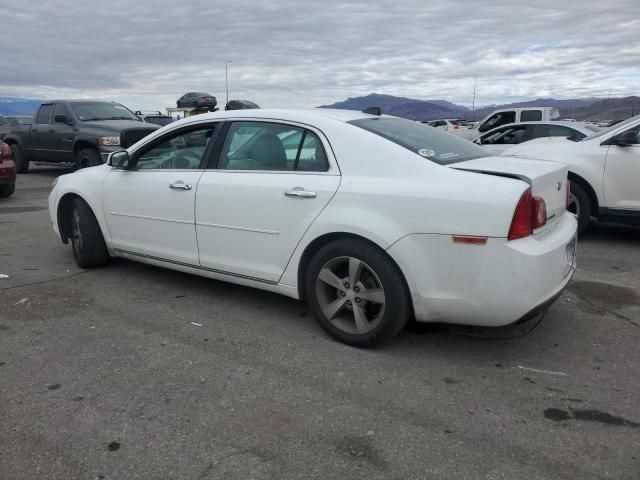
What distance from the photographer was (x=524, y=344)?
371cm

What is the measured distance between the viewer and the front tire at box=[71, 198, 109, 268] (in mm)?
5188

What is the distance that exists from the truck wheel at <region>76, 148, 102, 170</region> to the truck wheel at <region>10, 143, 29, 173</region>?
314 centimetres

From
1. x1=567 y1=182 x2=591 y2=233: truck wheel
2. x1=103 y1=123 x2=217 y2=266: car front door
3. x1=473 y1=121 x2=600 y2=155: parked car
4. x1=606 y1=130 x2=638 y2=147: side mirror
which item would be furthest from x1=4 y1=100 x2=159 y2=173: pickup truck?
x1=606 y1=130 x2=638 y2=147: side mirror

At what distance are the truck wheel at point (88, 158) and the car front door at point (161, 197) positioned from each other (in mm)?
7197

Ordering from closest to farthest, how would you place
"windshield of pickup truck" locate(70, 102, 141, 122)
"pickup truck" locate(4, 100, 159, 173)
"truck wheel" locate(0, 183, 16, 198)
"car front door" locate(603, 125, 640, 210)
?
"car front door" locate(603, 125, 640, 210), "truck wheel" locate(0, 183, 16, 198), "pickup truck" locate(4, 100, 159, 173), "windshield of pickup truck" locate(70, 102, 141, 122)

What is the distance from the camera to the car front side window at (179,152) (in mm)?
4418

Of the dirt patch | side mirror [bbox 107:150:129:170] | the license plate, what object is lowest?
the dirt patch

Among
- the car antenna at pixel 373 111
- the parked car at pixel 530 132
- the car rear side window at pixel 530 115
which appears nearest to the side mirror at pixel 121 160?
the car antenna at pixel 373 111

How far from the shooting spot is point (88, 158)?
11750 millimetres

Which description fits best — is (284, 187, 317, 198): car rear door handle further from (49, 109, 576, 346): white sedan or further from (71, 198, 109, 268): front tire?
(71, 198, 109, 268): front tire

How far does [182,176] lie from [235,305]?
110cm

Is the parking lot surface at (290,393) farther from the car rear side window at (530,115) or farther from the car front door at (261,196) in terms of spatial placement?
the car rear side window at (530,115)

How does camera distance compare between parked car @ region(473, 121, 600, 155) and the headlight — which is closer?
parked car @ region(473, 121, 600, 155)

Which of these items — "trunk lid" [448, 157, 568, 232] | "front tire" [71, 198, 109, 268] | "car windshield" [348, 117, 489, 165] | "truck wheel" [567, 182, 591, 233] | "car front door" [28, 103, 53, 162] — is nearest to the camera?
"trunk lid" [448, 157, 568, 232]
